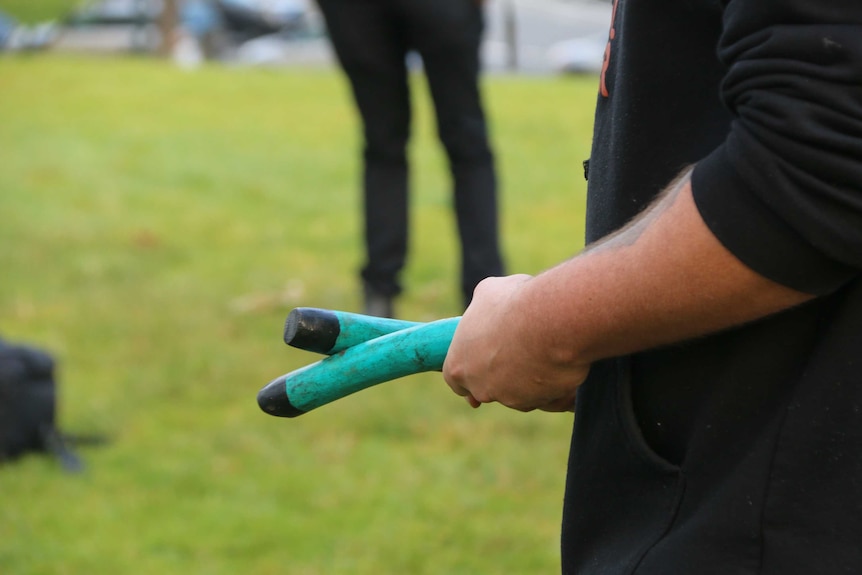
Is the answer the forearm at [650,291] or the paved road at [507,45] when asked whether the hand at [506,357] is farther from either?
the paved road at [507,45]

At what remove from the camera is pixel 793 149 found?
943 mm

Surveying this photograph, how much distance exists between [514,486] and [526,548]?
1.19 feet

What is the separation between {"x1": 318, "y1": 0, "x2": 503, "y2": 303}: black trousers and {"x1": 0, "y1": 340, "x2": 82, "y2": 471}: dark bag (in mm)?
1366

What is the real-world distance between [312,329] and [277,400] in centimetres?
10

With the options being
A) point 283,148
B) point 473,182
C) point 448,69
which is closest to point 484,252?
point 473,182

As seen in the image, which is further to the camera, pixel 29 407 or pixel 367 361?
pixel 29 407

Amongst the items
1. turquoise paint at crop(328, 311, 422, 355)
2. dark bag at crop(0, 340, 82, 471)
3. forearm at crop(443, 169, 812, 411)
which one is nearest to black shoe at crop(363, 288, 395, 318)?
dark bag at crop(0, 340, 82, 471)

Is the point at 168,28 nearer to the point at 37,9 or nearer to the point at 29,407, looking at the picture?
the point at 37,9

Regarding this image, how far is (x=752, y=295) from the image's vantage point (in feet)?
3.27

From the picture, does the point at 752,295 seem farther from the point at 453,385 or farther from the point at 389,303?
the point at 389,303

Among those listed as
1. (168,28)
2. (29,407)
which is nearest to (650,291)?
(29,407)

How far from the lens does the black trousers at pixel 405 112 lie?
437cm

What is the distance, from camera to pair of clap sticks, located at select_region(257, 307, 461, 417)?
124 cm

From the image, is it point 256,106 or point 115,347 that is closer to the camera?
point 115,347
